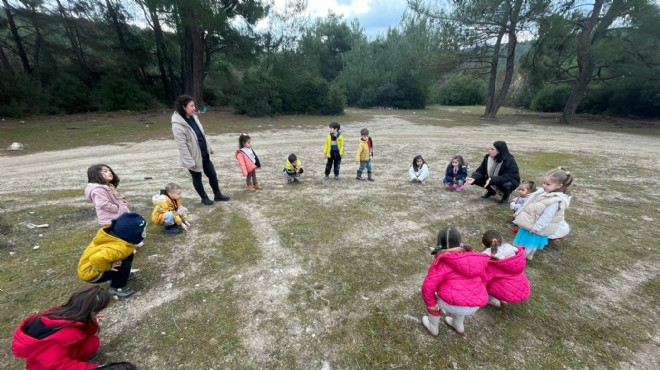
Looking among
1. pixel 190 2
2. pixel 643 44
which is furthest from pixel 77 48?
pixel 643 44

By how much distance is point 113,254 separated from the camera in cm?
311

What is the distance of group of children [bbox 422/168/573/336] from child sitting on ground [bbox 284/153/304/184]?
492 cm

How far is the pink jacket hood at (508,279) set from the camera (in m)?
3.05

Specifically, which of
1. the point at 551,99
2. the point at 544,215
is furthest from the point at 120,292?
the point at 551,99

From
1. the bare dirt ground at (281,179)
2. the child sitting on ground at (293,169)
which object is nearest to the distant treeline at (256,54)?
the bare dirt ground at (281,179)

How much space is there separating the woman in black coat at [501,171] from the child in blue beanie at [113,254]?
6.06 meters

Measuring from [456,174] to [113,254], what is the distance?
22.5 feet

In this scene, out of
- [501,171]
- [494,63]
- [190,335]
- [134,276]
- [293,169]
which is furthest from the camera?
[494,63]

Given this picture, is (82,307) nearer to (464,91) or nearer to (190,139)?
(190,139)

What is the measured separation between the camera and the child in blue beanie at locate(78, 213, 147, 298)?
3.05m

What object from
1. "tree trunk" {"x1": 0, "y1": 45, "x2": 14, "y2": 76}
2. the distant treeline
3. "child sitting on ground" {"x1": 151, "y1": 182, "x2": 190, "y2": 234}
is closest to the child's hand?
"child sitting on ground" {"x1": 151, "y1": 182, "x2": 190, "y2": 234}

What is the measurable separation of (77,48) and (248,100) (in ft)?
42.8

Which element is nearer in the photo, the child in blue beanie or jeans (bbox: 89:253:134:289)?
the child in blue beanie

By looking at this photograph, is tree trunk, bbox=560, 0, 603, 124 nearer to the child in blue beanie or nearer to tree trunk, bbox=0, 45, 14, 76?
the child in blue beanie
